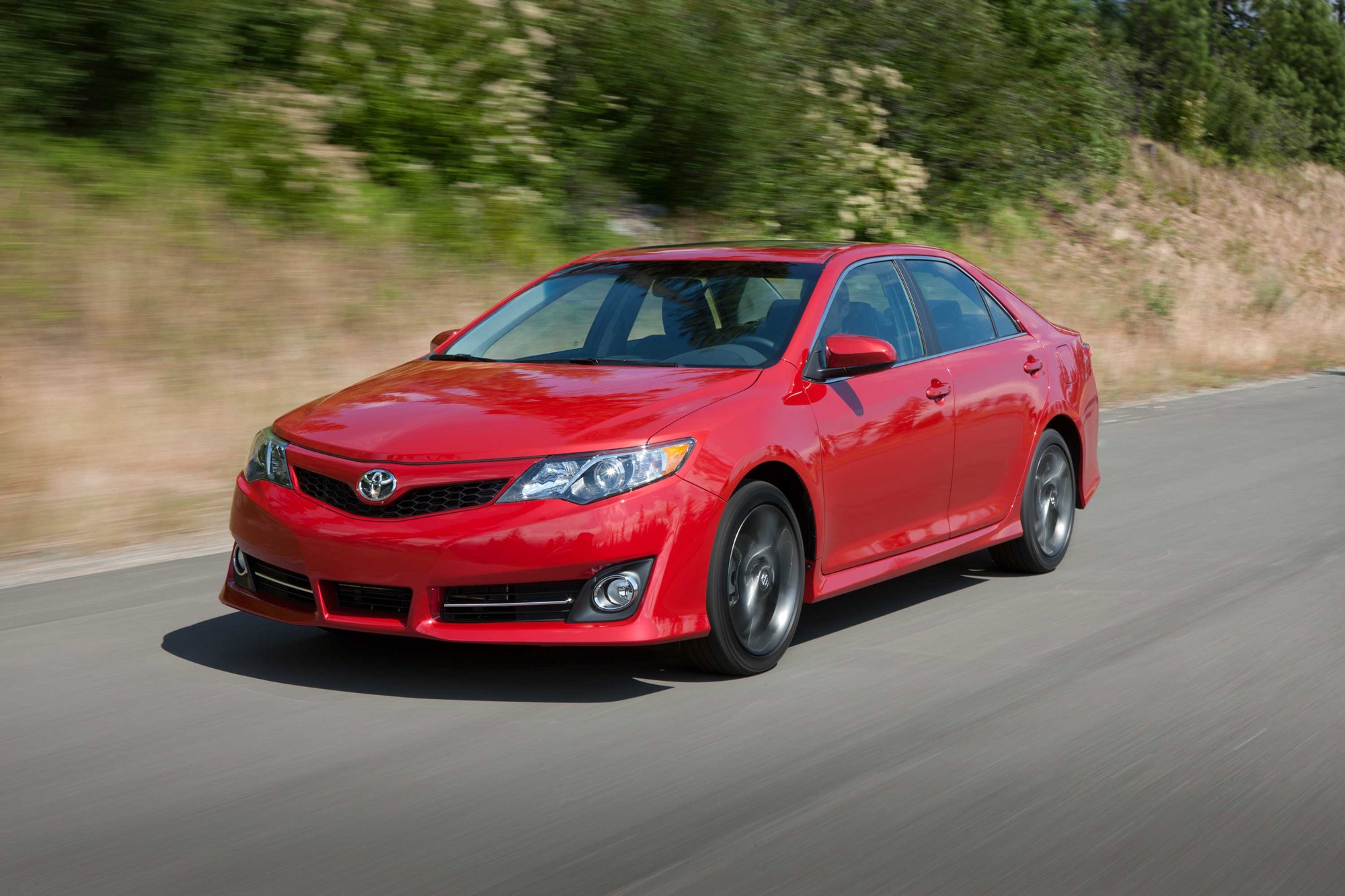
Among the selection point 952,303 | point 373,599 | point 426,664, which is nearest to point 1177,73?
point 952,303

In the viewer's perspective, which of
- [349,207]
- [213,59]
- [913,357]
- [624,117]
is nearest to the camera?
[913,357]

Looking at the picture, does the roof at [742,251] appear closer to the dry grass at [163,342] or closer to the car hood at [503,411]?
the car hood at [503,411]

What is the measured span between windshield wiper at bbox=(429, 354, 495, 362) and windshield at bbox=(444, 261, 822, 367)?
21mm

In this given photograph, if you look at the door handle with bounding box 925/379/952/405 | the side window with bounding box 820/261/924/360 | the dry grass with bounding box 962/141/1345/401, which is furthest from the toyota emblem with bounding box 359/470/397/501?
the dry grass with bounding box 962/141/1345/401

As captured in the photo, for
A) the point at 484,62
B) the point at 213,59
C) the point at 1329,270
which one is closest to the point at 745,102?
the point at 484,62

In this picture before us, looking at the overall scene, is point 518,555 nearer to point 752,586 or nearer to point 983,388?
point 752,586

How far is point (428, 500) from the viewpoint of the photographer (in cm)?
490

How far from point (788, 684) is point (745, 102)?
39.4ft

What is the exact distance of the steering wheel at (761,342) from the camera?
5.79 m

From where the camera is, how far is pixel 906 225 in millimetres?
21078

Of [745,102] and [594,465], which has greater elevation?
[745,102]

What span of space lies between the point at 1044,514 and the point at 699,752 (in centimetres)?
335

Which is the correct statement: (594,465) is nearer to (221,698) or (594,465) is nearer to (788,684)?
(788,684)

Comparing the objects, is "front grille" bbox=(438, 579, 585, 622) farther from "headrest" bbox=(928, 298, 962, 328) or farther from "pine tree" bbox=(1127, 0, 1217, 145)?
"pine tree" bbox=(1127, 0, 1217, 145)
